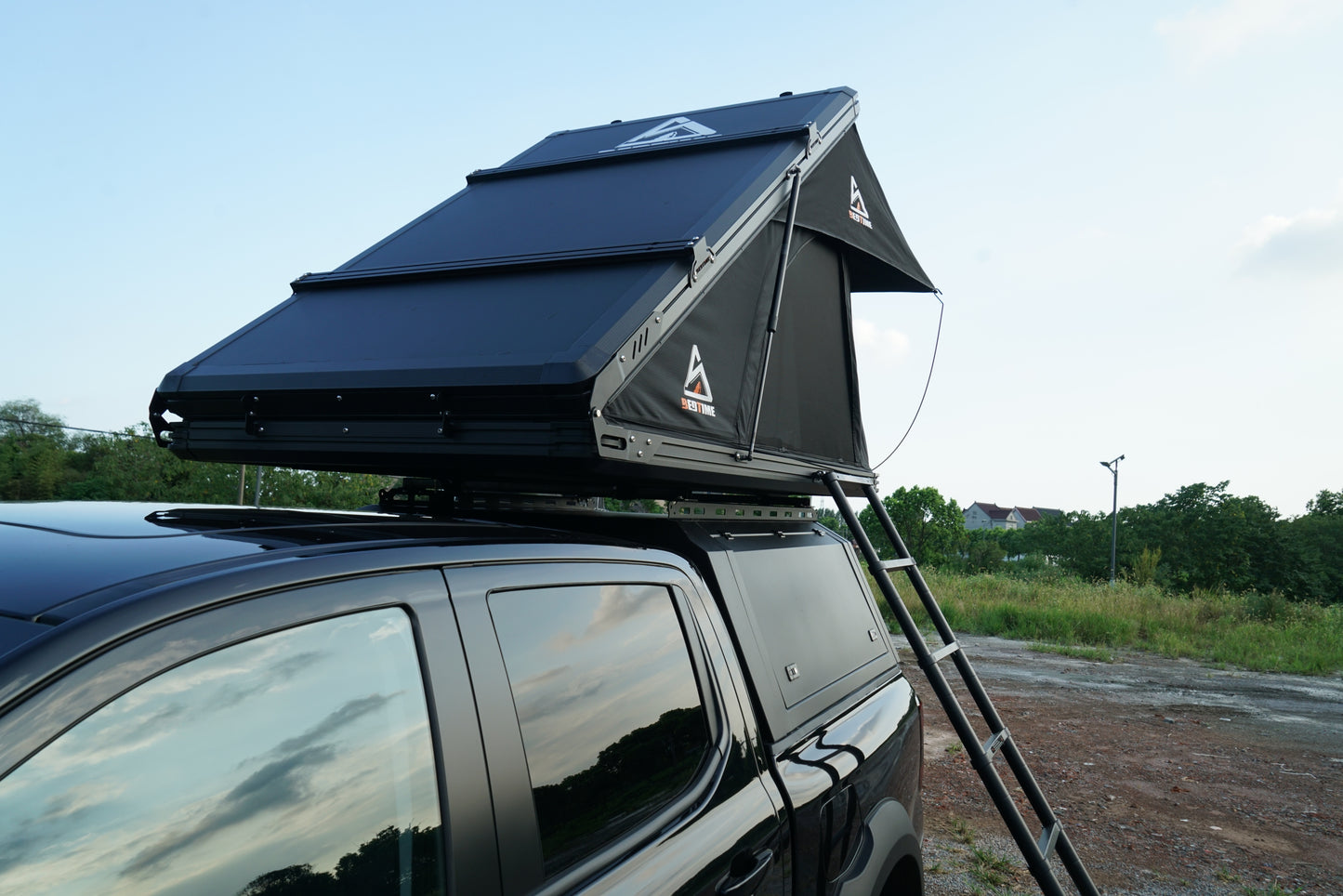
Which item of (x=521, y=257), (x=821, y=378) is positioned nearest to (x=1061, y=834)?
(x=821, y=378)

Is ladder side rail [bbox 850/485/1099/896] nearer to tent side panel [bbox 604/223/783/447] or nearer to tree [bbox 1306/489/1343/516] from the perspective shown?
tent side panel [bbox 604/223/783/447]

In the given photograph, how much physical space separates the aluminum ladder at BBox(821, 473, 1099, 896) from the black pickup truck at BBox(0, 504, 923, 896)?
4.07ft

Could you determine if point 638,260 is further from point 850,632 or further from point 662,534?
point 850,632

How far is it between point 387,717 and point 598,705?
526 millimetres

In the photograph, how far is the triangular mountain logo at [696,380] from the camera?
2992 millimetres

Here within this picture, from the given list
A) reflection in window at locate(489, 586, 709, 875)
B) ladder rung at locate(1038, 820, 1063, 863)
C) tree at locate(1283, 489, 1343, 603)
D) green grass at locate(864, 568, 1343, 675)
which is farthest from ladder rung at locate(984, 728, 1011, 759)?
tree at locate(1283, 489, 1343, 603)

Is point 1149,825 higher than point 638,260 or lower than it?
lower

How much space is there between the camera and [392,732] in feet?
4.53

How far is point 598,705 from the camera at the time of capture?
1.82 meters

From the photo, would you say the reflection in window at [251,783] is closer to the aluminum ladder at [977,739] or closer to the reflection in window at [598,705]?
the reflection in window at [598,705]

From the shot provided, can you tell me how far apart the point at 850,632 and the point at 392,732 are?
7.36 feet

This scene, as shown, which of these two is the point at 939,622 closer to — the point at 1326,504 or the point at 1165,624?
the point at 1165,624

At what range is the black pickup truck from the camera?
1.04m

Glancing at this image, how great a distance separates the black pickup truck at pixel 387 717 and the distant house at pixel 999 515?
139013 mm
